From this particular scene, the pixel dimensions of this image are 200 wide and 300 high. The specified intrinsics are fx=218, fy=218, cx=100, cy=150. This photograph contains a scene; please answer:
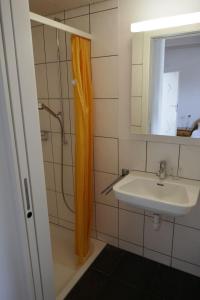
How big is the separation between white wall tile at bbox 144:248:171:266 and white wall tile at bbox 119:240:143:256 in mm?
57

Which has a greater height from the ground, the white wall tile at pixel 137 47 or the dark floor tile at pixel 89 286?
the white wall tile at pixel 137 47

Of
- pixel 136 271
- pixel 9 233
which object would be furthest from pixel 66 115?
pixel 136 271

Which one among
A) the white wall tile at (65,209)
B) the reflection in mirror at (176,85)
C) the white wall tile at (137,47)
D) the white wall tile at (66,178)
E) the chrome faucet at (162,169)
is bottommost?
the white wall tile at (65,209)

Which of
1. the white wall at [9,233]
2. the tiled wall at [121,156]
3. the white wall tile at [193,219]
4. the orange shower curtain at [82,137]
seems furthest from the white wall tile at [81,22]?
the white wall tile at [193,219]

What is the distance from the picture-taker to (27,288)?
1.17m

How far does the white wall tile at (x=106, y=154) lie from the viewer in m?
1.88

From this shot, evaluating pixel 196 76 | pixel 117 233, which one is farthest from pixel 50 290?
pixel 196 76

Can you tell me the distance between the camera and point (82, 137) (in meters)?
1.70

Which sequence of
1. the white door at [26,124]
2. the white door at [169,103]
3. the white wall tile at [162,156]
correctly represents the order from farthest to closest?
the white wall tile at [162,156]
the white door at [169,103]
the white door at [26,124]

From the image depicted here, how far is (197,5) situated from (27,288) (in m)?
1.91

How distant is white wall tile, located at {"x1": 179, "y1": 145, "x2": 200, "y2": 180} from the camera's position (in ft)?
5.10

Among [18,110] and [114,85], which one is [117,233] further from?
[18,110]

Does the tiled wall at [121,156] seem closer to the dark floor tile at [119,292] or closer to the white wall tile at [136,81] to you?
the white wall tile at [136,81]

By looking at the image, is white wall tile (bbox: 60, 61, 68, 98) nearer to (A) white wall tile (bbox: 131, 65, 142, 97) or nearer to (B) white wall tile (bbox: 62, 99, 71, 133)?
(B) white wall tile (bbox: 62, 99, 71, 133)
